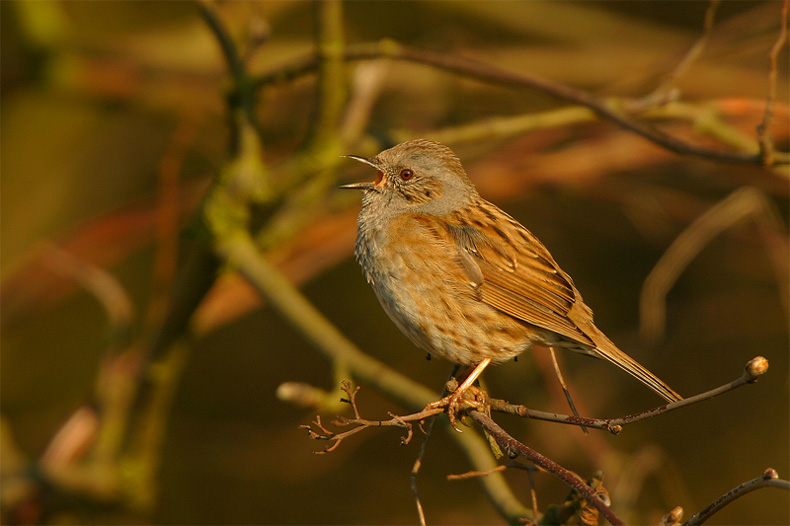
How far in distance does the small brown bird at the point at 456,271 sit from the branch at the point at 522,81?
0.29 meters

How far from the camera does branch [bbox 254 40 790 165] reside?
2.76 meters

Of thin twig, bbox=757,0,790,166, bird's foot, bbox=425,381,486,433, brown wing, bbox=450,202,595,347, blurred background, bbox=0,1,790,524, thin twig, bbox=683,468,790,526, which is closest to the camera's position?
thin twig, bbox=683,468,790,526

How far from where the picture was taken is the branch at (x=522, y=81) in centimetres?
276

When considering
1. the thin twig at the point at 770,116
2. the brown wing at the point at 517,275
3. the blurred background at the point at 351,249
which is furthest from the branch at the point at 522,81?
the brown wing at the point at 517,275

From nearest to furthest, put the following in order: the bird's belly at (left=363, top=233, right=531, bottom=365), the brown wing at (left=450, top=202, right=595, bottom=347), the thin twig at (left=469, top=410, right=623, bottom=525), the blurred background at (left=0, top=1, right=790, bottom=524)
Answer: the thin twig at (left=469, top=410, right=623, bottom=525)
the bird's belly at (left=363, top=233, right=531, bottom=365)
the brown wing at (left=450, top=202, right=595, bottom=347)
the blurred background at (left=0, top=1, right=790, bottom=524)

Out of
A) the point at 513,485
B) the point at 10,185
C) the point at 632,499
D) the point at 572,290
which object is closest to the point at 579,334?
the point at 572,290

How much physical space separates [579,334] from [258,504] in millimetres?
3489

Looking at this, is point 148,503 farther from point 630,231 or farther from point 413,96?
point 630,231

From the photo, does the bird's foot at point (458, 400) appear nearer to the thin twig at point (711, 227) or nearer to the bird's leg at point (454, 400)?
the bird's leg at point (454, 400)

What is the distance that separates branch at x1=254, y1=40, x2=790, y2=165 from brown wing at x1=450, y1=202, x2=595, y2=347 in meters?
0.49

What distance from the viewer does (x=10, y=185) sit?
5.68 metres

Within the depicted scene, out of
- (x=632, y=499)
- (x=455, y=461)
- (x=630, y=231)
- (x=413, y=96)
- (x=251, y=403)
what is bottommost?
(x=632, y=499)

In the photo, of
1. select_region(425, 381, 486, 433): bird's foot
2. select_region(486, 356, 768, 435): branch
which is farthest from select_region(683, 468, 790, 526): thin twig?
select_region(425, 381, 486, 433): bird's foot

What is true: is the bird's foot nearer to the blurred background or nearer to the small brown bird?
the small brown bird
